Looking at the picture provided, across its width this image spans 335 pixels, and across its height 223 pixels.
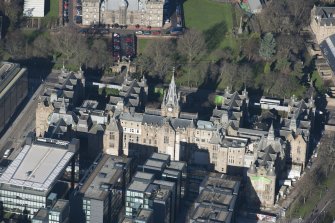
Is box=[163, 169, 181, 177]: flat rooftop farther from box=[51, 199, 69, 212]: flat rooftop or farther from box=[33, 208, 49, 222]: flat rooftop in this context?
box=[33, 208, 49, 222]: flat rooftop

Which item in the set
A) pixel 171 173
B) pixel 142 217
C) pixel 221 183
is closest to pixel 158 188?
pixel 171 173

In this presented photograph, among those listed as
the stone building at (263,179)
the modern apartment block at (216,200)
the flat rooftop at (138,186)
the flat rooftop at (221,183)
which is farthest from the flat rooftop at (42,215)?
the stone building at (263,179)

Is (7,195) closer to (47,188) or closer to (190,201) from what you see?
(47,188)

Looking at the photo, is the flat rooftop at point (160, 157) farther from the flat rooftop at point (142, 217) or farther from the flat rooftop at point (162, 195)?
the flat rooftop at point (142, 217)

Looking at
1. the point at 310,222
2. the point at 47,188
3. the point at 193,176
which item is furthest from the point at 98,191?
the point at 310,222

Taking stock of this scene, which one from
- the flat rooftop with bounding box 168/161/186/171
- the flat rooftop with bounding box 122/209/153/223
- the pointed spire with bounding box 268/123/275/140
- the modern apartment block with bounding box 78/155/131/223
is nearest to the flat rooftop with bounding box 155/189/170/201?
the flat rooftop with bounding box 122/209/153/223

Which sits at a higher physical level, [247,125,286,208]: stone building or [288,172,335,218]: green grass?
[247,125,286,208]: stone building
